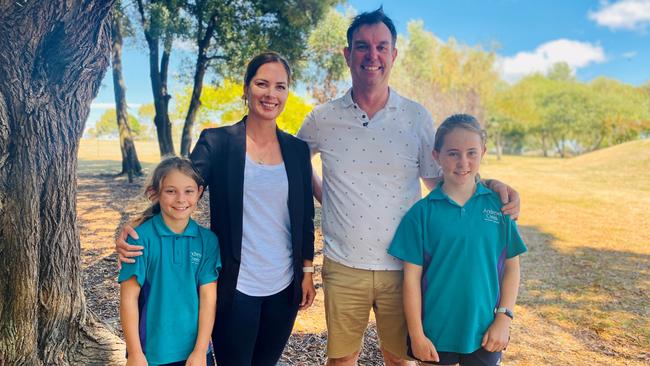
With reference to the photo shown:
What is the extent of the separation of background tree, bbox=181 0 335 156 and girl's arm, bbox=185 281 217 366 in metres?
11.6

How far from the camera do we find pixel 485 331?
222 cm

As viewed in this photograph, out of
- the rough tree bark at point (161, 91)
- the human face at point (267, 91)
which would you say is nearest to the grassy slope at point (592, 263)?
the human face at point (267, 91)

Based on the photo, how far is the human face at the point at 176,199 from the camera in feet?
6.94

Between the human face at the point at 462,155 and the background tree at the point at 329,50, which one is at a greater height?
the background tree at the point at 329,50

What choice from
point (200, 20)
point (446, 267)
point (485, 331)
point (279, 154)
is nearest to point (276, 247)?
point (279, 154)

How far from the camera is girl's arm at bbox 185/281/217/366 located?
2.06 metres

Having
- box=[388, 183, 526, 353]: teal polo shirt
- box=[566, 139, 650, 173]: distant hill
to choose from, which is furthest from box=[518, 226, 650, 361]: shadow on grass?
box=[566, 139, 650, 173]: distant hill

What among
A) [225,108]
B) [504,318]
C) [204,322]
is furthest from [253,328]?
[225,108]

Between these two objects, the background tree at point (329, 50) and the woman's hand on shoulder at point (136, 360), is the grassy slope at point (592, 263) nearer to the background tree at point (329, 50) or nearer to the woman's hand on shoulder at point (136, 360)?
the woman's hand on shoulder at point (136, 360)

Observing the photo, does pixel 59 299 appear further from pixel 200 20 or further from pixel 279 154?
pixel 200 20

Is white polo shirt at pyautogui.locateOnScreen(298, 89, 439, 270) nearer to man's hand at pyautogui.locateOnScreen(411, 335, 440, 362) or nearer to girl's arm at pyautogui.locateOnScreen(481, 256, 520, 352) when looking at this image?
man's hand at pyautogui.locateOnScreen(411, 335, 440, 362)

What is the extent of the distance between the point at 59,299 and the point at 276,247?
4.57ft

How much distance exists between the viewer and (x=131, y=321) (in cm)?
194

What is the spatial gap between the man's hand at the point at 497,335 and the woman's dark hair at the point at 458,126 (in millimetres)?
914
